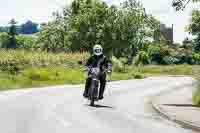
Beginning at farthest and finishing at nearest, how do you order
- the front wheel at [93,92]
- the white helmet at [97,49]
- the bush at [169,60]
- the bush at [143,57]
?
the bush at [169,60]
the bush at [143,57]
the front wheel at [93,92]
the white helmet at [97,49]

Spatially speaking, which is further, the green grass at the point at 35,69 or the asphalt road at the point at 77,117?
the green grass at the point at 35,69

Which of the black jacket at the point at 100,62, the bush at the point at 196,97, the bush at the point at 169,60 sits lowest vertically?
the bush at the point at 169,60

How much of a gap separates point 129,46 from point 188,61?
15744 mm

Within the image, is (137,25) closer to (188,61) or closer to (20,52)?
(188,61)

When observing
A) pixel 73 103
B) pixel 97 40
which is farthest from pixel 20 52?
pixel 97 40

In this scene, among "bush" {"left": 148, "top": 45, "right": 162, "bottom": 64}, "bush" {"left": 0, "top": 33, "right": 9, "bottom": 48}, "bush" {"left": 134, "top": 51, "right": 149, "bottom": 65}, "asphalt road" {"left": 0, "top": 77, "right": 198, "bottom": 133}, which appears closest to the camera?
"asphalt road" {"left": 0, "top": 77, "right": 198, "bottom": 133}

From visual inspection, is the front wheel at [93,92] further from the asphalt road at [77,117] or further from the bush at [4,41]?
the bush at [4,41]

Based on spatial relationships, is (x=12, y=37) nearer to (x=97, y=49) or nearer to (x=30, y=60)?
(x=30, y=60)

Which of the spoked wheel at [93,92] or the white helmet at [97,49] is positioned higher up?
the white helmet at [97,49]

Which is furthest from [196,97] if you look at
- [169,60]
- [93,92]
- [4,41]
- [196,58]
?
[4,41]

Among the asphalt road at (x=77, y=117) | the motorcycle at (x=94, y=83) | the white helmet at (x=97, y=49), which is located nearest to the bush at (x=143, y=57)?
the asphalt road at (x=77, y=117)

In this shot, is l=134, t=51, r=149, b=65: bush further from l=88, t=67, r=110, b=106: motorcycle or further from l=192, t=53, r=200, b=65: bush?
l=88, t=67, r=110, b=106: motorcycle

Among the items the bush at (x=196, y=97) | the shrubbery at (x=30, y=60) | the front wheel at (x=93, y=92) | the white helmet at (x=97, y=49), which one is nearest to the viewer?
the white helmet at (x=97, y=49)

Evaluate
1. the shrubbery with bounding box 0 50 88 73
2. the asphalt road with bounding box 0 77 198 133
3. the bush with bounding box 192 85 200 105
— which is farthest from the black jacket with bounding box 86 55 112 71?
the shrubbery with bounding box 0 50 88 73
